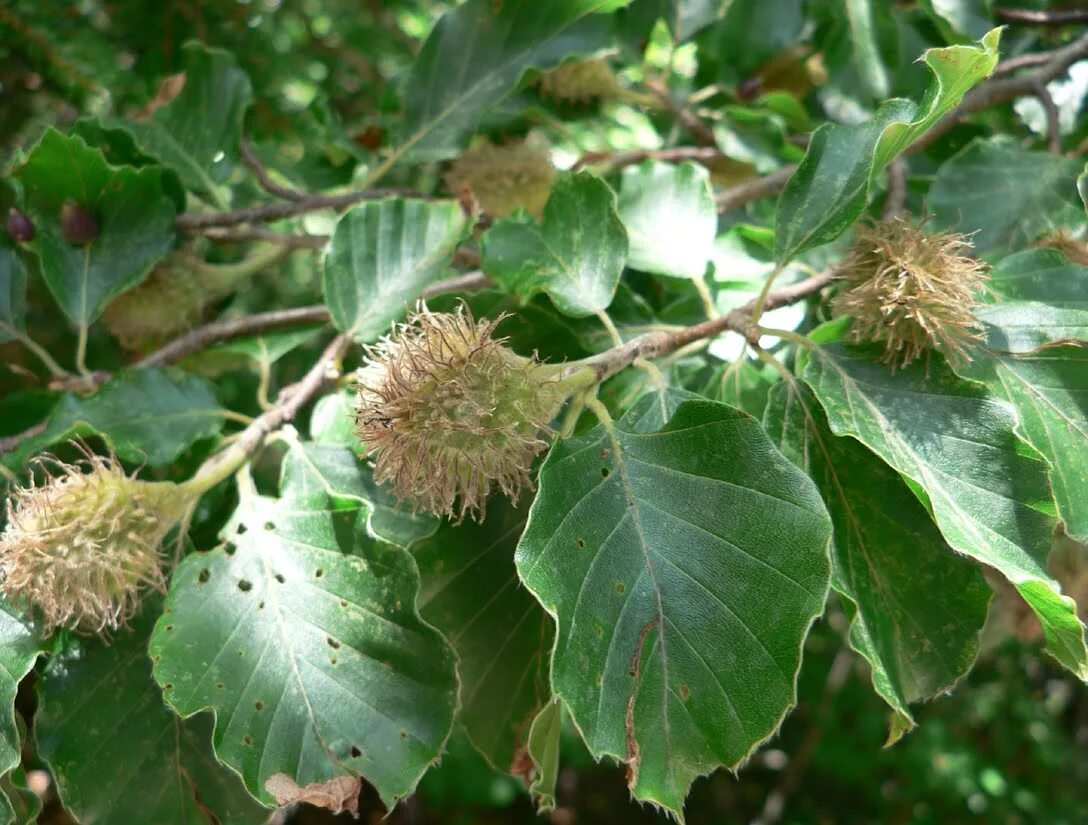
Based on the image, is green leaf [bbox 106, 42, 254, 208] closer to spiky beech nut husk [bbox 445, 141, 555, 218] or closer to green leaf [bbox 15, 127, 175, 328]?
green leaf [bbox 15, 127, 175, 328]

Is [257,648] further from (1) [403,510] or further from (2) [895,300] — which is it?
(2) [895,300]

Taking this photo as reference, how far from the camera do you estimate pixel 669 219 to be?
1.23m

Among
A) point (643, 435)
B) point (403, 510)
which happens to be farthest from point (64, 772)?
point (643, 435)

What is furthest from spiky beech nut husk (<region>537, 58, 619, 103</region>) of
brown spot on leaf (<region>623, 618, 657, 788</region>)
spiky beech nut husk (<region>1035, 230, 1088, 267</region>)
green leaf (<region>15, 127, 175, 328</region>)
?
brown spot on leaf (<region>623, 618, 657, 788</region>)

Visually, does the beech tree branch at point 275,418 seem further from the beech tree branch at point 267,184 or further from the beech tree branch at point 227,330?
the beech tree branch at point 267,184

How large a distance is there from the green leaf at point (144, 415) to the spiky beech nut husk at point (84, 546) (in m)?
0.13

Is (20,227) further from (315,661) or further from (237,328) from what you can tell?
(315,661)

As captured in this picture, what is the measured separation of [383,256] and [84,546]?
0.50 metres

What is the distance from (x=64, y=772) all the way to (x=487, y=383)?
60 centimetres

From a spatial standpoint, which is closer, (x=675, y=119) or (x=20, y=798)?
(x=20, y=798)

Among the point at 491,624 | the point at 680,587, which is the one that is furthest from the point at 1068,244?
the point at 491,624

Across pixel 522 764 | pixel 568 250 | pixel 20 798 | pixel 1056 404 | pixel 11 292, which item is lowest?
pixel 522 764

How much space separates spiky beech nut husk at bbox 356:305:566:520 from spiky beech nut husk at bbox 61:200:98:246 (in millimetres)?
658

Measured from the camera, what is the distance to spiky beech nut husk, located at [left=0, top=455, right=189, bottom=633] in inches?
35.4
